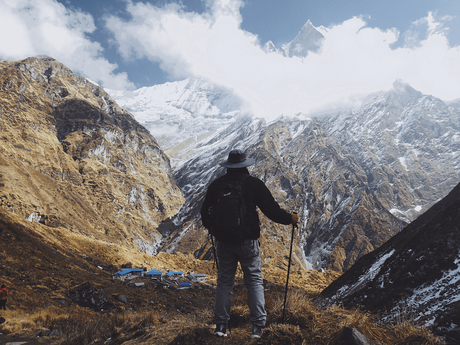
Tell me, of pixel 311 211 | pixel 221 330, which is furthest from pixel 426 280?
pixel 311 211

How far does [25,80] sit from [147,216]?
6890cm

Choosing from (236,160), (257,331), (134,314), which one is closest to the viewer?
(257,331)

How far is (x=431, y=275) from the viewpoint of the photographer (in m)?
9.41

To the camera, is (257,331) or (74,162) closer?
(257,331)

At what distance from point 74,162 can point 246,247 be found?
4075 inches

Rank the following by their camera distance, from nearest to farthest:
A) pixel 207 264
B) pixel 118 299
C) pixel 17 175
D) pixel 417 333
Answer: pixel 417 333
pixel 118 299
pixel 207 264
pixel 17 175

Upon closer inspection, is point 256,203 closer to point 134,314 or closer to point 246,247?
point 246,247

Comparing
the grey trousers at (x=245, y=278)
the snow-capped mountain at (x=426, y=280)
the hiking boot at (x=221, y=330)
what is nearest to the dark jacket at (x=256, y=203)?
the grey trousers at (x=245, y=278)

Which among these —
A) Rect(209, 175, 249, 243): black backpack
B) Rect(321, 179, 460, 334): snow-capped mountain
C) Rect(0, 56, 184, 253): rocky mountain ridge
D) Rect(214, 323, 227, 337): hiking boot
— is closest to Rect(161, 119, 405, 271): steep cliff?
Rect(0, 56, 184, 253): rocky mountain ridge

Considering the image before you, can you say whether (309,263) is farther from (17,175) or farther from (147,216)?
(17,175)

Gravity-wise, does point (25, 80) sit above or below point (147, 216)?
above

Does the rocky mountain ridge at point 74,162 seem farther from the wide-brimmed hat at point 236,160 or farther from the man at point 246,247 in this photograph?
the wide-brimmed hat at point 236,160

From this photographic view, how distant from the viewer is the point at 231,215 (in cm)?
347

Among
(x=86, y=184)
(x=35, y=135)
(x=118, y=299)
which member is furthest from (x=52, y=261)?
(x=35, y=135)
